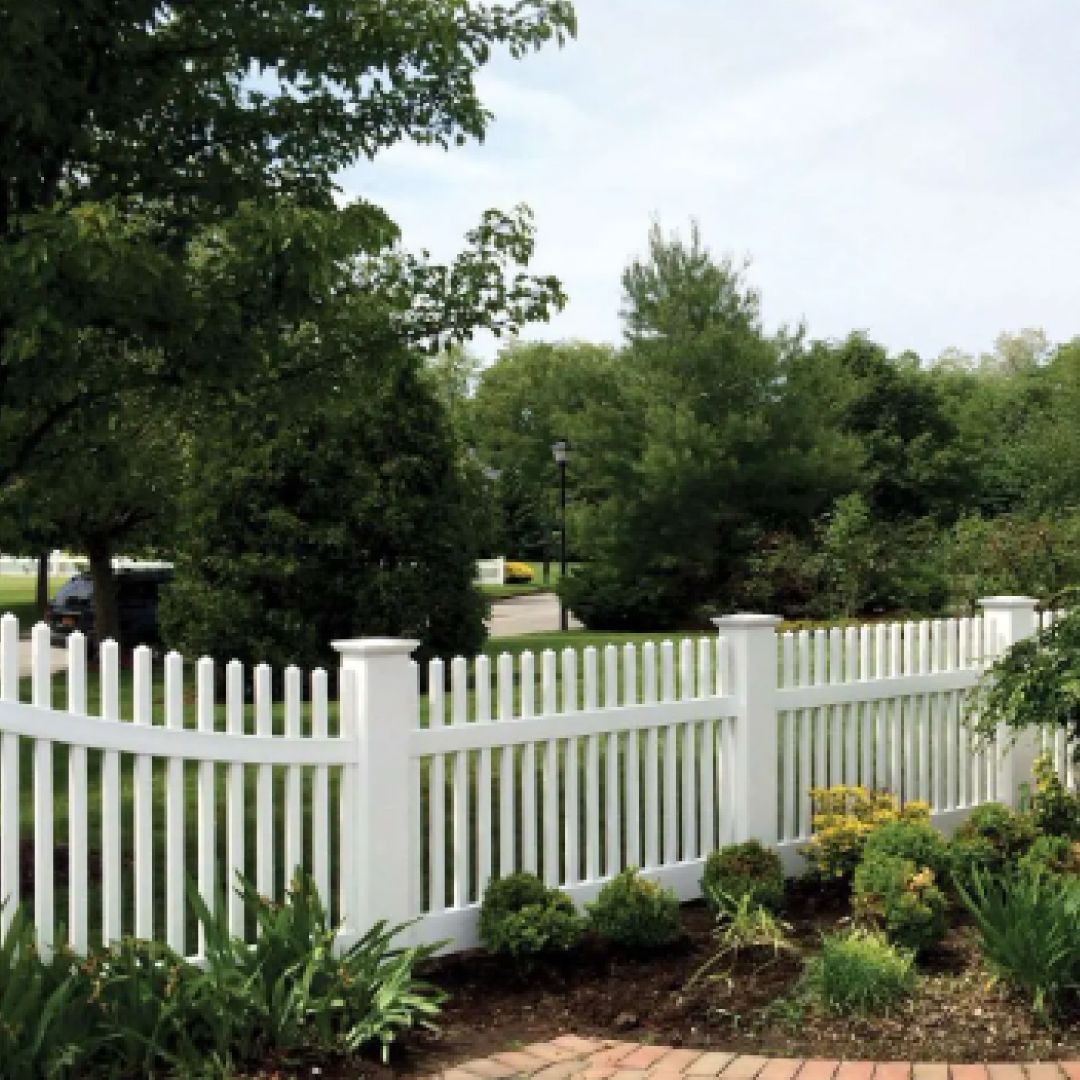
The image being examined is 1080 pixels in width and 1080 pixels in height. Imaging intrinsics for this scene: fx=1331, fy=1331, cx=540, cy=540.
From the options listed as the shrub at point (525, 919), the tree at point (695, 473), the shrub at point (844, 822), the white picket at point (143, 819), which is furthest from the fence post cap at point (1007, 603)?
the tree at point (695, 473)

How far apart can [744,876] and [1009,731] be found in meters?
2.85

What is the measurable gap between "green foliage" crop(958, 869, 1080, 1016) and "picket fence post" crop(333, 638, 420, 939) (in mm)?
2163

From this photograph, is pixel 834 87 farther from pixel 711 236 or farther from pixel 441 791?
pixel 711 236

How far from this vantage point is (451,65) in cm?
695

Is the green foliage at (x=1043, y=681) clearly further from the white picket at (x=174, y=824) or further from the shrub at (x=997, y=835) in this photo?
the white picket at (x=174, y=824)

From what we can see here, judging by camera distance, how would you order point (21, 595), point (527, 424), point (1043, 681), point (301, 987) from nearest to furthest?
point (301, 987)
point (1043, 681)
point (21, 595)
point (527, 424)

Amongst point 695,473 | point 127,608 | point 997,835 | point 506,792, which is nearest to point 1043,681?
point 997,835

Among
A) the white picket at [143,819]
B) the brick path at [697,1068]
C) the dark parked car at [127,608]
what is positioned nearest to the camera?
the brick path at [697,1068]

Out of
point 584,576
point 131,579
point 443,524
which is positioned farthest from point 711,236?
point 443,524

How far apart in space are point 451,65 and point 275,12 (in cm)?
101

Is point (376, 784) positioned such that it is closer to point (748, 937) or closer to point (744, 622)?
point (748, 937)

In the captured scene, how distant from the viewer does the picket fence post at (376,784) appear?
5.10m

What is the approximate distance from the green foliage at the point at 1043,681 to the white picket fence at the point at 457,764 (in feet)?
2.05

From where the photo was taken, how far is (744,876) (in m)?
5.96
